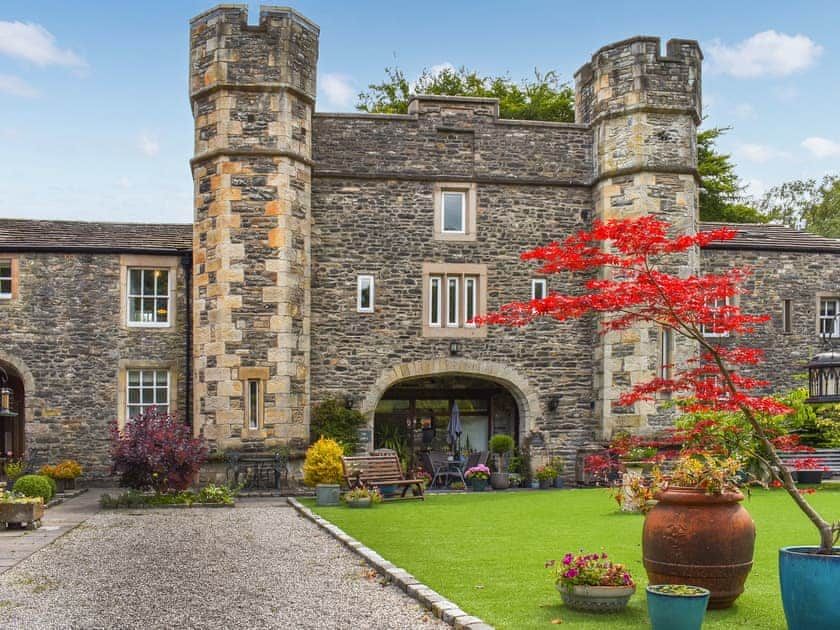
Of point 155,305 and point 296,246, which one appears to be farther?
point 155,305

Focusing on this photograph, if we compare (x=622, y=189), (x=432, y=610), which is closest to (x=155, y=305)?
(x=622, y=189)

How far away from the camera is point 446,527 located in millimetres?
14344

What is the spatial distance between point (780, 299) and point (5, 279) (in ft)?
58.3

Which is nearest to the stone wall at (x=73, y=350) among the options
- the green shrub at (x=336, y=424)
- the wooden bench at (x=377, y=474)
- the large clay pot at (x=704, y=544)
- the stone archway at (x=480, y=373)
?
the green shrub at (x=336, y=424)

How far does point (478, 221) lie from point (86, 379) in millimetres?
9154

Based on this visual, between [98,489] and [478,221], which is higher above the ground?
[478,221]

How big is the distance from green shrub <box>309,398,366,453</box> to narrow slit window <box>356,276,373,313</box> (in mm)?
2059

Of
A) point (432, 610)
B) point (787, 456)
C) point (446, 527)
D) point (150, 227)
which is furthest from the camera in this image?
point (150, 227)

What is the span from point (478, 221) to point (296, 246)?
4050 millimetres

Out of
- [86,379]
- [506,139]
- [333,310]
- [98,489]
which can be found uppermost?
[506,139]

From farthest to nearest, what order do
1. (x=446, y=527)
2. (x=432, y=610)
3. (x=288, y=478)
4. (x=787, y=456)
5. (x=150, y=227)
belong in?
Answer: (x=150, y=227) → (x=787, y=456) → (x=288, y=478) → (x=446, y=527) → (x=432, y=610)

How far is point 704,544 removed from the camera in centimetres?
814

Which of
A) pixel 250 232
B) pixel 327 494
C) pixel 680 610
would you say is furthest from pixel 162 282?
pixel 680 610

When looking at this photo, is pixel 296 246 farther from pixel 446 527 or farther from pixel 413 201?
pixel 446 527
